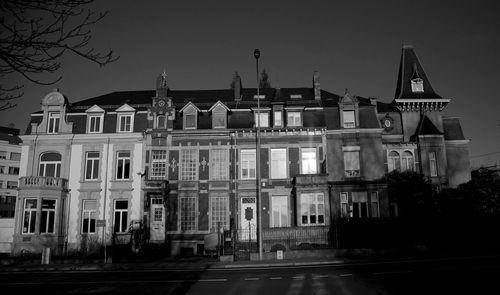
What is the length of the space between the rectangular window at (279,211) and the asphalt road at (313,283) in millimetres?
14927

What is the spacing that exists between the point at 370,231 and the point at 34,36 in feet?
83.5

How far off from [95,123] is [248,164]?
1431 cm

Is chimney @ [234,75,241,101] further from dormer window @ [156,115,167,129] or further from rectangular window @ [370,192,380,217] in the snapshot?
rectangular window @ [370,192,380,217]

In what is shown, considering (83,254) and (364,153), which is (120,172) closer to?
(83,254)

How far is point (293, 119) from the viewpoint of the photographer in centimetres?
3538

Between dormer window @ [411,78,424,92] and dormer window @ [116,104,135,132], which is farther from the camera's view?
dormer window @ [411,78,424,92]

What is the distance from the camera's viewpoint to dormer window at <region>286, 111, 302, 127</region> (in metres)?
35.3

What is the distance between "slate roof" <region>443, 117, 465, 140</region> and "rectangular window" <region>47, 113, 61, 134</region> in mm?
38314

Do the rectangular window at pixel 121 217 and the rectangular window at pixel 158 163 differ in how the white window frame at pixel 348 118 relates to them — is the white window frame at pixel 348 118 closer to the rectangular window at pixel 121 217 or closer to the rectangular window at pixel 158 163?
the rectangular window at pixel 158 163

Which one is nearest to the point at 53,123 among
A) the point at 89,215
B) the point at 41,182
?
the point at 41,182

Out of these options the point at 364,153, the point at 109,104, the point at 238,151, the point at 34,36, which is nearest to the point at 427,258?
the point at 364,153

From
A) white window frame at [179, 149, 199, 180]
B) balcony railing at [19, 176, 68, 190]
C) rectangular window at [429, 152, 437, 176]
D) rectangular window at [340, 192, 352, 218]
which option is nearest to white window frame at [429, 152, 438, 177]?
rectangular window at [429, 152, 437, 176]

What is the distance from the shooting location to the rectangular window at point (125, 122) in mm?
35969

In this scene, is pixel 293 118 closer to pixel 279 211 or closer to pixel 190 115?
pixel 279 211
